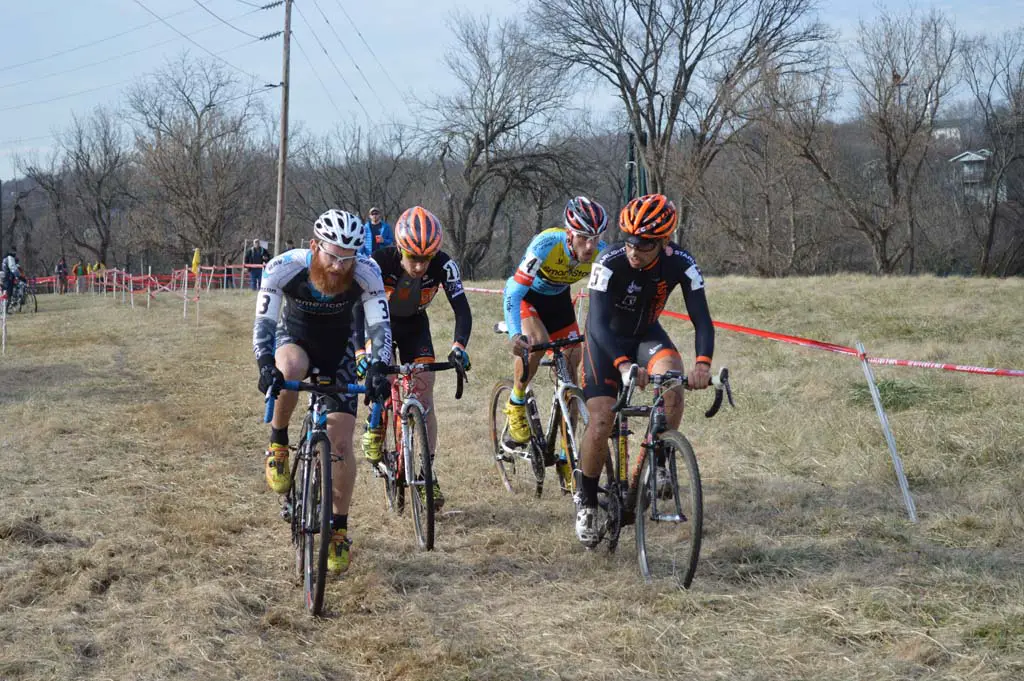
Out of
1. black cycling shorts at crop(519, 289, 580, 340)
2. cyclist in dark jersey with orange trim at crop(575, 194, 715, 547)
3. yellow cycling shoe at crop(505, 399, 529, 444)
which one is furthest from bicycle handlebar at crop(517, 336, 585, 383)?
cyclist in dark jersey with orange trim at crop(575, 194, 715, 547)

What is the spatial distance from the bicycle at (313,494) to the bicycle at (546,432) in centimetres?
170

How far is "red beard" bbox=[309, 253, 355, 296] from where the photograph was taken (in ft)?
16.3

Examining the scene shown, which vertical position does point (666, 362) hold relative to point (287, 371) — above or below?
above

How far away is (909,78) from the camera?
106ft

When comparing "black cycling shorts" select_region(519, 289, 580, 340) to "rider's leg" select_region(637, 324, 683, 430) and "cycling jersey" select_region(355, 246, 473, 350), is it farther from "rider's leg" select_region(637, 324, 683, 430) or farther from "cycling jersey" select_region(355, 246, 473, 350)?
"rider's leg" select_region(637, 324, 683, 430)

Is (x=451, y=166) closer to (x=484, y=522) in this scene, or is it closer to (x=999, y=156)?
(x=999, y=156)

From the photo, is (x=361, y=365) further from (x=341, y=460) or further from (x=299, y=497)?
(x=299, y=497)

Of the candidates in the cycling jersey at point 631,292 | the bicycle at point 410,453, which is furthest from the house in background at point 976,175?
the bicycle at point 410,453

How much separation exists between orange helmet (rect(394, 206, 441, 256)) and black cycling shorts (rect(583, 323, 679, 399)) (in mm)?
1319

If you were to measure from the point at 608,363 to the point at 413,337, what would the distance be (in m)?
1.85

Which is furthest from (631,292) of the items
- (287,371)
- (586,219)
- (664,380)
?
(287,371)

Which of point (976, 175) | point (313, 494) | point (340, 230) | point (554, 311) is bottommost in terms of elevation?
point (313, 494)

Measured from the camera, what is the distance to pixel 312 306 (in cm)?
511

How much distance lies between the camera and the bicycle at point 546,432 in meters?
6.19
